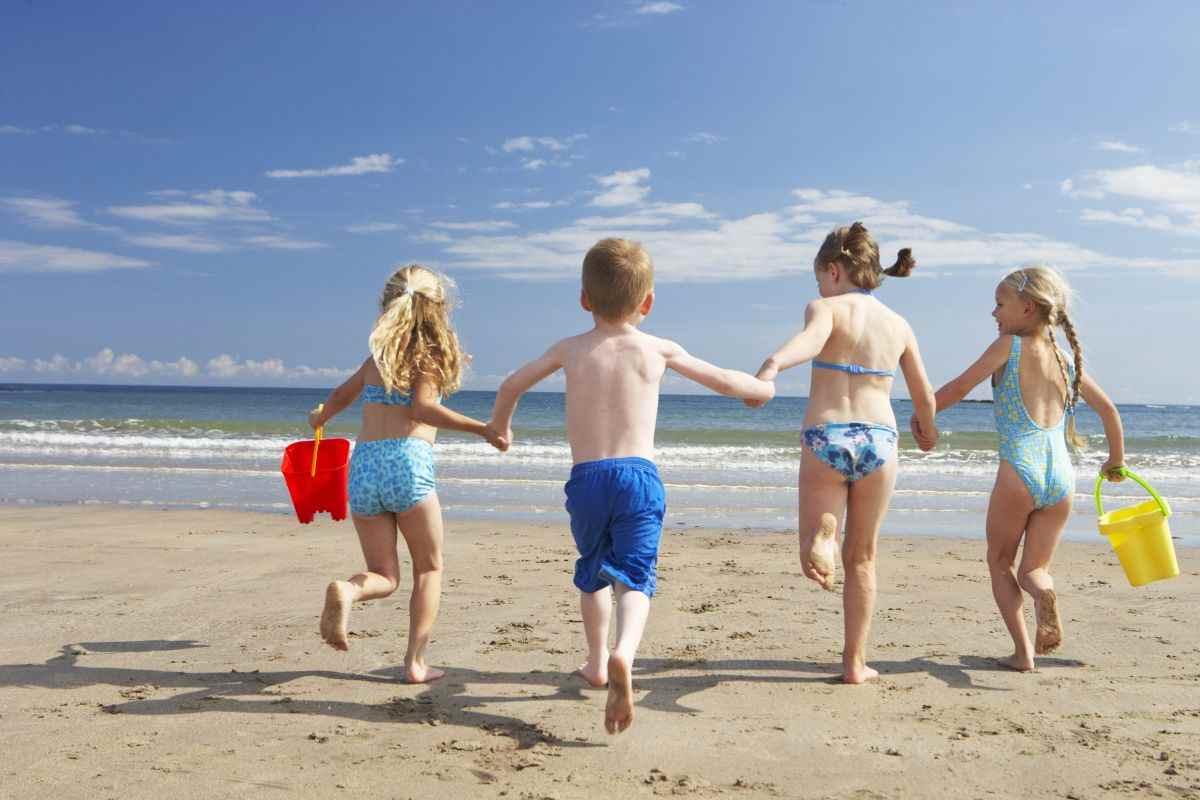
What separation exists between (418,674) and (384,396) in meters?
1.16

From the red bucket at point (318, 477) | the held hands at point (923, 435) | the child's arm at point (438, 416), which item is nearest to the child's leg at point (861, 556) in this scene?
the held hands at point (923, 435)

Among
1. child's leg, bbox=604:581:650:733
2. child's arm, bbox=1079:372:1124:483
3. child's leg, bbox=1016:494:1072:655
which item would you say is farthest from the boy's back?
child's arm, bbox=1079:372:1124:483

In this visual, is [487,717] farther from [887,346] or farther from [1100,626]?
[1100,626]

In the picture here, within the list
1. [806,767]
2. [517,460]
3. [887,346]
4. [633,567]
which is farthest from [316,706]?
[517,460]

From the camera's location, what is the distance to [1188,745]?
3.33 metres

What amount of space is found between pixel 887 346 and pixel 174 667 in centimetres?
332

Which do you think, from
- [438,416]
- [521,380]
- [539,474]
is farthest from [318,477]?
[539,474]

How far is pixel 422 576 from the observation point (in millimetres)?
Answer: 4031

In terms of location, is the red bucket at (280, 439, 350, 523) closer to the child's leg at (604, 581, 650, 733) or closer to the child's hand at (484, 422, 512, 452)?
the child's hand at (484, 422, 512, 452)

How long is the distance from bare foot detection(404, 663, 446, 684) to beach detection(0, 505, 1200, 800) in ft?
0.17

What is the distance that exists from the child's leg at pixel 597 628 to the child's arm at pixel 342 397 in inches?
53.7

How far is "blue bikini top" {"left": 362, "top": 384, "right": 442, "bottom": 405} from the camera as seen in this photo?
13.0 ft

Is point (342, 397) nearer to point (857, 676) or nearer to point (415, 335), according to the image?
point (415, 335)

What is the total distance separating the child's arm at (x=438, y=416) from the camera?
3.68 metres
